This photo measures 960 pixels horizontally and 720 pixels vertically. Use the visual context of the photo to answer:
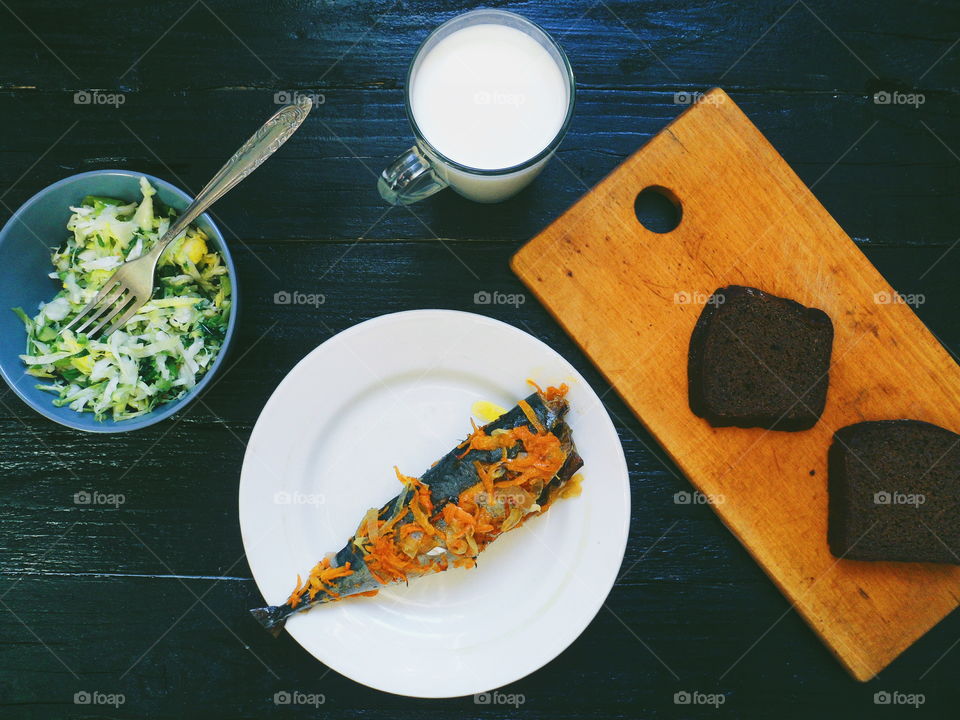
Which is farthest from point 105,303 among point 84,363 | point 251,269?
point 251,269

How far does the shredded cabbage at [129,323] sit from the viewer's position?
1.65 metres

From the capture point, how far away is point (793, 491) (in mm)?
1817

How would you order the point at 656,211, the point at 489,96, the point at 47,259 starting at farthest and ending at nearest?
the point at 656,211 → the point at 47,259 → the point at 489,96

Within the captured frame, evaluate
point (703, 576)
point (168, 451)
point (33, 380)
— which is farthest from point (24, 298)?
point (703, 576)

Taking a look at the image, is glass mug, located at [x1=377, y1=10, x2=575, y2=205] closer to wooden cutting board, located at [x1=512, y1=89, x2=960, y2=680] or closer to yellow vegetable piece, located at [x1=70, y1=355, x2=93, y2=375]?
wooden cutting board, located at [x1=512, y1=89, x2=960, y2=680]

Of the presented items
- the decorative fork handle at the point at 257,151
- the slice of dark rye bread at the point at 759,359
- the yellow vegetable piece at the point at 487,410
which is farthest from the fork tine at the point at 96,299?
the slice of dark rye bread at the point at 759,359

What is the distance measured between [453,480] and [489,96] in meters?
0.88

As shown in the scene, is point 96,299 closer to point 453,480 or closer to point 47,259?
point 47,259

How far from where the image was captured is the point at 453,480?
1651mm

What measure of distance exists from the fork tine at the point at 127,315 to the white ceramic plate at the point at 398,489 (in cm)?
39

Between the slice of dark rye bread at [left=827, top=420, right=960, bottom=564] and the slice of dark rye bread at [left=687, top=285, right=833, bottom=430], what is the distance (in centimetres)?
17

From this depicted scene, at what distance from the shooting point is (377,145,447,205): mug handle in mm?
1594

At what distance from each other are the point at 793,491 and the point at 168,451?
1.70m

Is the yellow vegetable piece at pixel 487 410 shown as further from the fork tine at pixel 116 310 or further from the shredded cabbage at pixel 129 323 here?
the fork tine at pixel 116 310
